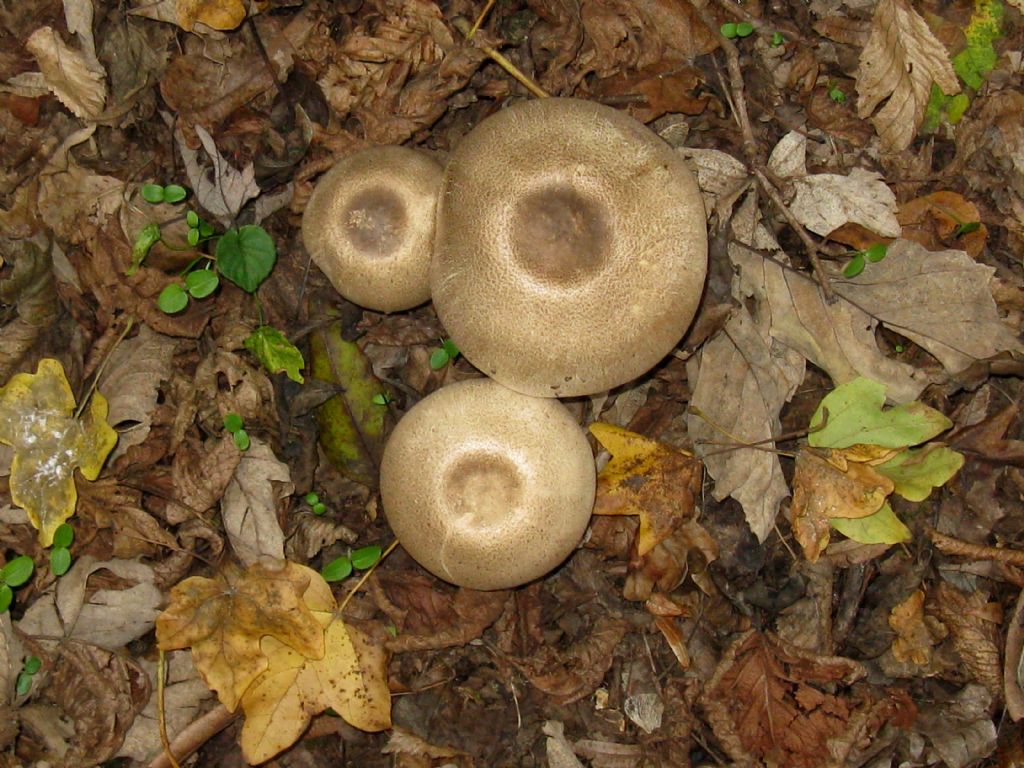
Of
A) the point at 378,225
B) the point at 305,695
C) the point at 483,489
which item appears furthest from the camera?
the point at 305,695

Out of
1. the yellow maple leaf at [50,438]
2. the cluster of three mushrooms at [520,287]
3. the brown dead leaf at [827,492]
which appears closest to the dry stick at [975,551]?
the brown dead leaf at [827,492]

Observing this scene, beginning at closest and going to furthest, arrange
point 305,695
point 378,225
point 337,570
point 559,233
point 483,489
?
point 559,233 < point 483,489 < point 378,225 < point 305,695 < point 337,570

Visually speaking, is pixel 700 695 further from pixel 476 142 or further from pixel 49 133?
pixel 49 133

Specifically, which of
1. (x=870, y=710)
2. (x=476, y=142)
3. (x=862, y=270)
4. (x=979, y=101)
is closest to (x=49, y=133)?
(x=476, y=142)

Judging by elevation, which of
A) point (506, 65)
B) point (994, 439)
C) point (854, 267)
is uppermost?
point (506, 65)

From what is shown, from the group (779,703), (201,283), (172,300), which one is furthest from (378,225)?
(779,703)

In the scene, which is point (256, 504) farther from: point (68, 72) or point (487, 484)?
point (68, 72)
